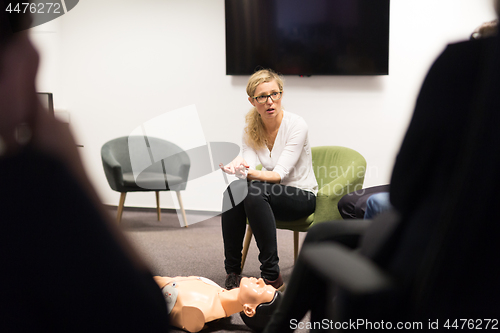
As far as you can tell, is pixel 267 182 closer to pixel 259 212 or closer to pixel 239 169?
pixel 239 169

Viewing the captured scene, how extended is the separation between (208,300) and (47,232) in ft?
4.81

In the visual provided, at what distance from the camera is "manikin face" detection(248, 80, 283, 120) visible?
2350 mm

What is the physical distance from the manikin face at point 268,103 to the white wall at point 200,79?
156 cm

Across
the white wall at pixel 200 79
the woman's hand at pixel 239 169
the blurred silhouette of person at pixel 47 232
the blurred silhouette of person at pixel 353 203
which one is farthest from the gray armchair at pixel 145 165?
the blurred silhouette of person at pixel 47 232

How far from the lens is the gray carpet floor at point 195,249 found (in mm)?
2449

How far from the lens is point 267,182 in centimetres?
230

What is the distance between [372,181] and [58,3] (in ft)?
11.9

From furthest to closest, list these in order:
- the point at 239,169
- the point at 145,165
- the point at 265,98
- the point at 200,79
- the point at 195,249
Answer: the point at 200,79 → the point at 145,165 → the point at 195,249 → the point at 265,98 → the point at 239,169

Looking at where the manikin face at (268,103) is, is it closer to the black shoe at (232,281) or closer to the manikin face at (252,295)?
the black shoe at (232,281)

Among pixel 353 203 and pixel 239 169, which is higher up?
pixel 239 169

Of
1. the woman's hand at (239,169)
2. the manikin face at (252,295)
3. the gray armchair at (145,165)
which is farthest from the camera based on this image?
the gray armchair at (145,165)

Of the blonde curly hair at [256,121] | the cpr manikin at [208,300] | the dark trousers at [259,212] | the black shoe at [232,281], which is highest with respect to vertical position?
the blonde curly hair at [256,121]

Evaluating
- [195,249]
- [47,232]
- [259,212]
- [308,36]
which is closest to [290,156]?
[259,212]

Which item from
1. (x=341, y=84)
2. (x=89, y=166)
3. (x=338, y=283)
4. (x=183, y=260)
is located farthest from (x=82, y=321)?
(x=341, y=84)
